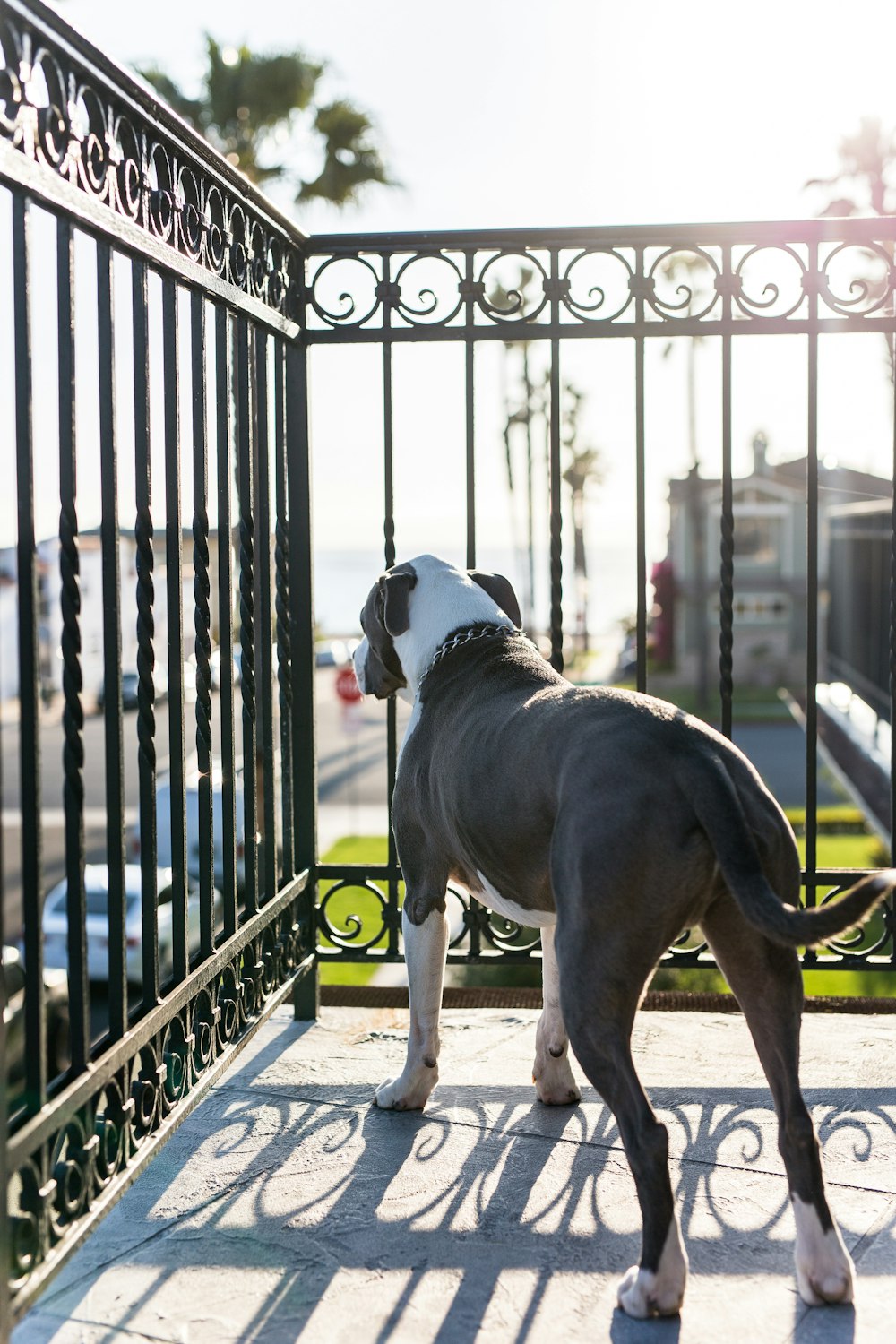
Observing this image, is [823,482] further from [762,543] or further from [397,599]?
[762,543]

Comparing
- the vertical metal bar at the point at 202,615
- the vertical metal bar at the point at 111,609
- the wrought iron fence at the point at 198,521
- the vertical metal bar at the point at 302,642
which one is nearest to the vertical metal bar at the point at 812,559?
the wrought iron fence at the point at 198,521

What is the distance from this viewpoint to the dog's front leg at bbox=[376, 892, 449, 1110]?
3672 millimetres

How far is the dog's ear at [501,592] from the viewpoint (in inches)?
159

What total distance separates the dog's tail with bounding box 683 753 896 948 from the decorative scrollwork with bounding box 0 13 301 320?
1693mm

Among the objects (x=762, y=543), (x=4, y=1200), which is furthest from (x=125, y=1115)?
(x=762, y=543)

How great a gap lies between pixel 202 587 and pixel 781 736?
30.6m

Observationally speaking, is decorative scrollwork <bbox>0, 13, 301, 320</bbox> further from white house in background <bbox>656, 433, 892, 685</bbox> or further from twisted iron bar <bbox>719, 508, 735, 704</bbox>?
white house in background <bbox>656, 433, 892, 685</bbox>

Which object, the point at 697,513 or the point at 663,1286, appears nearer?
the point at 663,1286

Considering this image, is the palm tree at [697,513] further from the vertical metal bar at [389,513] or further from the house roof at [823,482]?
the vertical metal bar at [389,513]

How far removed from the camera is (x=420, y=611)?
3.88 m

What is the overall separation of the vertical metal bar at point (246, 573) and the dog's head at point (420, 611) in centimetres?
35

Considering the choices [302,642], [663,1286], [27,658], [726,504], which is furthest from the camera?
[302,642]

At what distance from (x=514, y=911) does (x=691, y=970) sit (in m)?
8.05

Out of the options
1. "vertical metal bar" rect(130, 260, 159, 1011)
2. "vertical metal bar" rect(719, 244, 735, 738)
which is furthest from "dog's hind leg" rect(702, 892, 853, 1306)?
"vertical metal bar" rect(719, 244, 735, 738)
